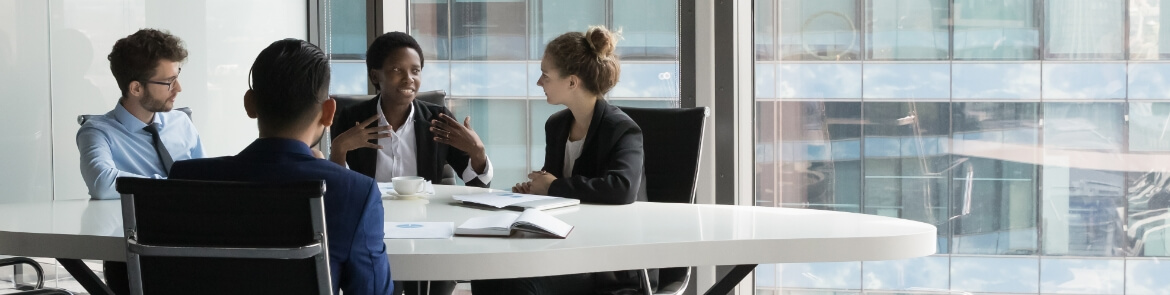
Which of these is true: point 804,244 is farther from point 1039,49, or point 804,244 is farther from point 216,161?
point 1039,49

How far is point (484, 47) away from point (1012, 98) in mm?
2074

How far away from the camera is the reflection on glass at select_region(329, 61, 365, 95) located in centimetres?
487

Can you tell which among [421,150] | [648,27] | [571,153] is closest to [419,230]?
[571,153]

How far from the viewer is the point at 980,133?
12.8 ft

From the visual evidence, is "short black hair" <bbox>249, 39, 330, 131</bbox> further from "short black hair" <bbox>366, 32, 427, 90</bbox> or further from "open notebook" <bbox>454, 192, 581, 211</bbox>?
"short black hair" <bbox>366, 32, 427, 90</bbox>

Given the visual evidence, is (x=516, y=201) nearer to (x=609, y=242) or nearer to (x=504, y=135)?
(x=609, y=242)

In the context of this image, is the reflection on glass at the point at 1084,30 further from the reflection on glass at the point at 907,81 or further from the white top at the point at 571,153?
the white top at the point at 571,153

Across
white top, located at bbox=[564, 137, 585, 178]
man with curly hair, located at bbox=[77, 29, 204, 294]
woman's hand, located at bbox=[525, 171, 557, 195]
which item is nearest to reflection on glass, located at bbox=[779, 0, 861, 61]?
white top, located at bbox=[564, 137, 585, 178]

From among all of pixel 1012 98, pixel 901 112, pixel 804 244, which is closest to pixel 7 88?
pixel 804 244

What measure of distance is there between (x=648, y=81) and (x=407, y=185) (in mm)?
1771

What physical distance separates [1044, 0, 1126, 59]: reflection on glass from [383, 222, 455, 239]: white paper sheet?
254 centimetres

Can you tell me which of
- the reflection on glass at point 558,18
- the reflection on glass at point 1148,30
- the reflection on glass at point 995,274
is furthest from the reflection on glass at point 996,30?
the reflection on glass at point 558,18

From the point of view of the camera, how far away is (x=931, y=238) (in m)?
2.10

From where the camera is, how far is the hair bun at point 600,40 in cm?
285
